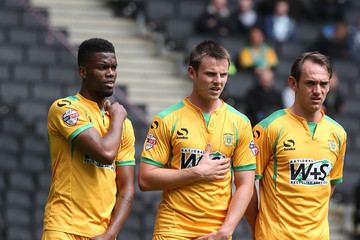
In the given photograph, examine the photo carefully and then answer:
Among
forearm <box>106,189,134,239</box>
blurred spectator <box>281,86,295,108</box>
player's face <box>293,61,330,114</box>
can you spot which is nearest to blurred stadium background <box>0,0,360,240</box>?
blurred spectator <box>281,86,295,108</box>

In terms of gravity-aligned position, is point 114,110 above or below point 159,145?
above

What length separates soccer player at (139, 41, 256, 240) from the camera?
345 inches

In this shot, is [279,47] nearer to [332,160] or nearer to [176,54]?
[176,54]

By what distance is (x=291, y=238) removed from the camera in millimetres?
9047

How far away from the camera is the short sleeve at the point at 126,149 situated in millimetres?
8844

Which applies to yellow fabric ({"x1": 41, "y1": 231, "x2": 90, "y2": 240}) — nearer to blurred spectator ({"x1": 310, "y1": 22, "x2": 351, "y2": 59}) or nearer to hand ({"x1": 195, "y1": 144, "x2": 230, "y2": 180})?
hand ({"x1": 195, "y1": 144, "x2": 230, "y2": 180})

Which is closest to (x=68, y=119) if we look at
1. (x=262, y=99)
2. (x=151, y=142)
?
(x=151, y=142)

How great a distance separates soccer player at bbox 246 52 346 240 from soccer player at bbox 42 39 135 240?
1.11 m

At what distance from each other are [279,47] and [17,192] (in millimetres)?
5297

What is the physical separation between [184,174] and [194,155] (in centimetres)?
20

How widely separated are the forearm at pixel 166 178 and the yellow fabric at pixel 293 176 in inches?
27.7

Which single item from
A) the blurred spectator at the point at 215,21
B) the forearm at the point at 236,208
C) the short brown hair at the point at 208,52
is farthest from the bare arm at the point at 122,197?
the blurred spectator at the point at 215,21

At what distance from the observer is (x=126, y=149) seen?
889 cm

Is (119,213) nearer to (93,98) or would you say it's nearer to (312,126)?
(93,98)
